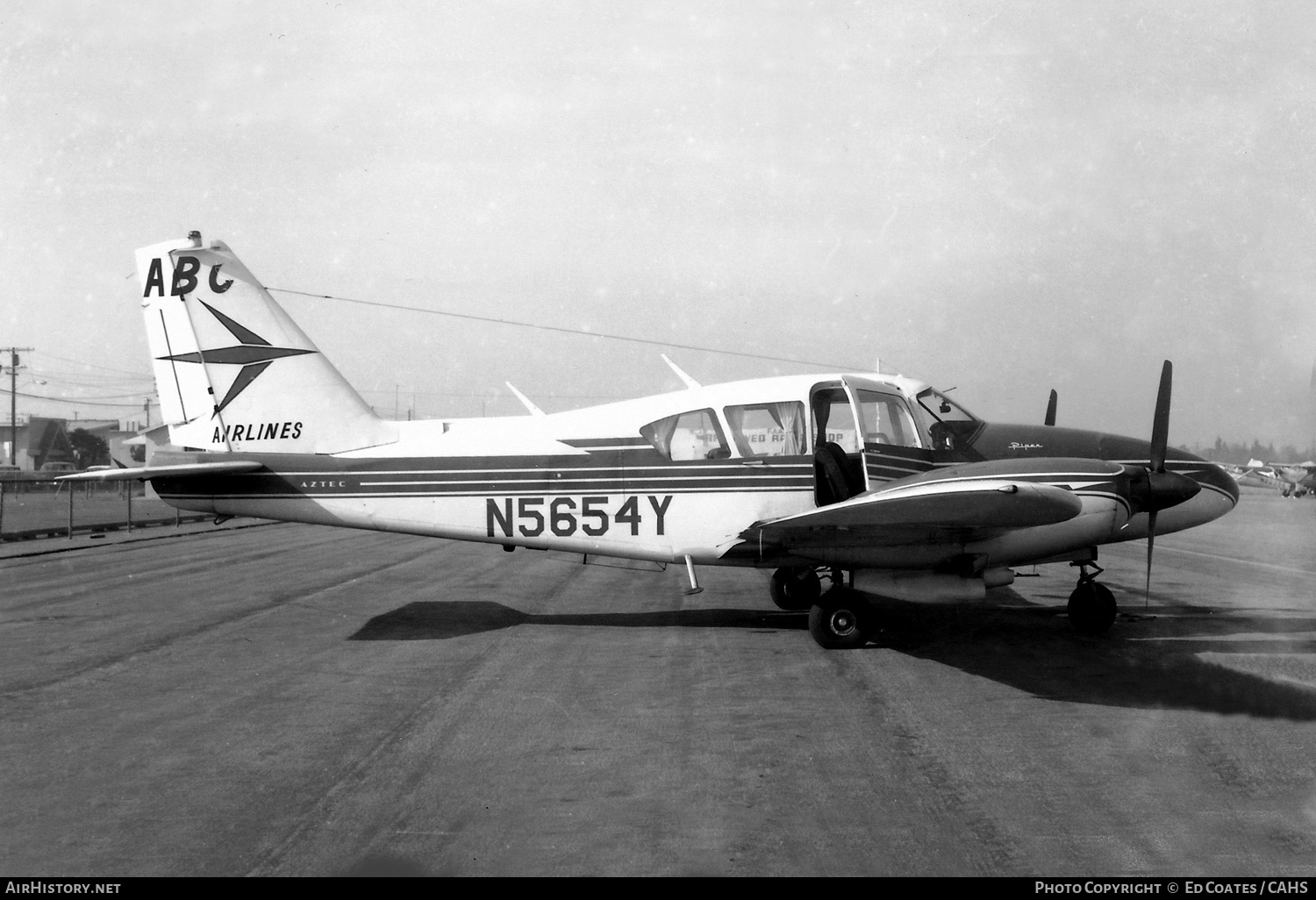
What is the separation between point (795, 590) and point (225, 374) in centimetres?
719

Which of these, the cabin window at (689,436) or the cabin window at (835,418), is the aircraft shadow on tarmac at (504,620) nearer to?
the cabin window at (689,436)

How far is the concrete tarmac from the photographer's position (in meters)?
4.17

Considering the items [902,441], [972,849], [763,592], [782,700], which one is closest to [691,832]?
[972,849]

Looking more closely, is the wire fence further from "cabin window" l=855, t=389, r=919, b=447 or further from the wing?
"cabin window" l=855, t=389, r=919, b=447

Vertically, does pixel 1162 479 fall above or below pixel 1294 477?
above

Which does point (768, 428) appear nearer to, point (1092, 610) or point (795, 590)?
point (795, 590)

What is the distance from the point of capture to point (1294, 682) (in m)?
7.40

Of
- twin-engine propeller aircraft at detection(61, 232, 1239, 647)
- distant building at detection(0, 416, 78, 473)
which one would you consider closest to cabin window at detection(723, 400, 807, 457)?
twin-engine propeller aircraft at detection(61, 232, 1239, 647)

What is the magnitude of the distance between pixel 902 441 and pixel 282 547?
49.1ft

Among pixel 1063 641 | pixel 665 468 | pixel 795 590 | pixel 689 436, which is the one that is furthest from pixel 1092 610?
pixel 665 468

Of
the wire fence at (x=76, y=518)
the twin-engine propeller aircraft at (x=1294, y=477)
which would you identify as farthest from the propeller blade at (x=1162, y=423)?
the twin-engine propeller aircraft at (x=1294, y=477)

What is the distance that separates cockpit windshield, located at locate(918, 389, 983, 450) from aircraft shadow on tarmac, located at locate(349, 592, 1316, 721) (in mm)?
2063

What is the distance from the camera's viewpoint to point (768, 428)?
397 inches
